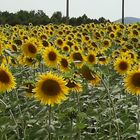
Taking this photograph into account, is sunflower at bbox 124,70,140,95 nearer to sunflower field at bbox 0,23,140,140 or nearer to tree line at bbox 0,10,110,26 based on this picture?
sunflower field at bbox 0,23,140,140

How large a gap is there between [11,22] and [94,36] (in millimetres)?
12778

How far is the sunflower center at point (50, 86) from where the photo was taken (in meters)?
3.49

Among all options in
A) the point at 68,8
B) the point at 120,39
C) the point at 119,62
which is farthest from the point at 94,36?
the point at 68,8

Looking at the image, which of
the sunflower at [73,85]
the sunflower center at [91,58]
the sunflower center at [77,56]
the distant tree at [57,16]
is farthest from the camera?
the distant tree at [57,16]

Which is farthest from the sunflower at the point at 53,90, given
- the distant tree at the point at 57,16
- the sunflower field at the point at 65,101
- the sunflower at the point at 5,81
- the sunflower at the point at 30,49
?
the distant tree at the point at 57,16

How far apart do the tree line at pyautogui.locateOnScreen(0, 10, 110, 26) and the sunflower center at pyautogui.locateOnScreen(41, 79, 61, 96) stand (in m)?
17.8

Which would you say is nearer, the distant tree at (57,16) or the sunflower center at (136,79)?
the sunflower center at (136,79)

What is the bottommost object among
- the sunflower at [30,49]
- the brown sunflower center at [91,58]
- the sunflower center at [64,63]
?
the sunflower center at [64,63]

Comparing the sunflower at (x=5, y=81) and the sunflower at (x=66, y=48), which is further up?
the sunflower at (x=66, y=48)

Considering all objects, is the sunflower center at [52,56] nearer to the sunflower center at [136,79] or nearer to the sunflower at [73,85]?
the sunflower at [73,85]

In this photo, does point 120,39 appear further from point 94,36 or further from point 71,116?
point 71,116

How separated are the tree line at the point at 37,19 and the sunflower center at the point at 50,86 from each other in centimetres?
1778

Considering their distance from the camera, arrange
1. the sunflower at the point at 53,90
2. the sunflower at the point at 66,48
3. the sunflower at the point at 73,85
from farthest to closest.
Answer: the sunflower at the point at 66,48 → the sunflower at the point at 73,85 → the sunflower at the point at 53,90

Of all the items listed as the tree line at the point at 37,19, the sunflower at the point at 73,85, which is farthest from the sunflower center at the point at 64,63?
the tree line at the point at 37,19
